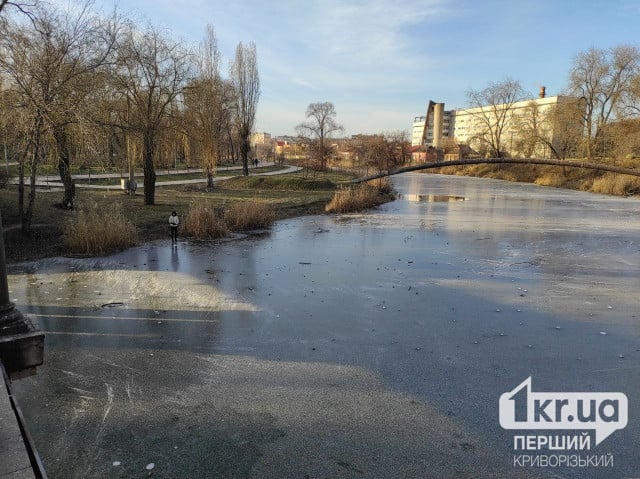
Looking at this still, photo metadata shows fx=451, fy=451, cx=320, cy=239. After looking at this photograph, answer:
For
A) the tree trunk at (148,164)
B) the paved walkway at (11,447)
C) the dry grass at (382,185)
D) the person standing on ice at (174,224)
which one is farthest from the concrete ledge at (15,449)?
the dry grass at (382,185)

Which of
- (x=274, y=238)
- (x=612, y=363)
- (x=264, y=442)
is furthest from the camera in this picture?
(x=274, y=238)

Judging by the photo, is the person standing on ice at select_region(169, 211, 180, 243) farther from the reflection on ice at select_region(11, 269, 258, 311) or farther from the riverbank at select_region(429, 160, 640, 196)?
the riverbank at select_region(429, 160, 640, 196)

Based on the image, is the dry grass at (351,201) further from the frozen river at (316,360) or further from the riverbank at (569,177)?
the riverbank at (569,177)

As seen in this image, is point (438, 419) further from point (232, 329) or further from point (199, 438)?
point (232, 329)

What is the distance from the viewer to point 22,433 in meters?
3.08

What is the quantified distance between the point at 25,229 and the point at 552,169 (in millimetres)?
54577

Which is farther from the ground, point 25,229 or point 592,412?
point 25,229

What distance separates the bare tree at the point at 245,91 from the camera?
39438mm

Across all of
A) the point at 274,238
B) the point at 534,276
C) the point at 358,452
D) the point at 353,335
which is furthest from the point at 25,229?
the point at 534,276
